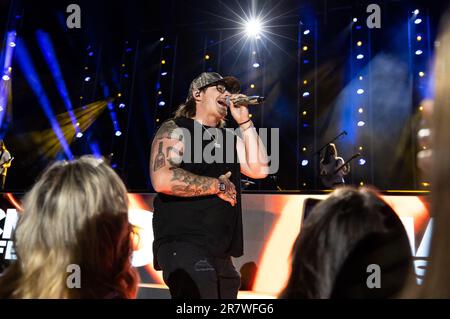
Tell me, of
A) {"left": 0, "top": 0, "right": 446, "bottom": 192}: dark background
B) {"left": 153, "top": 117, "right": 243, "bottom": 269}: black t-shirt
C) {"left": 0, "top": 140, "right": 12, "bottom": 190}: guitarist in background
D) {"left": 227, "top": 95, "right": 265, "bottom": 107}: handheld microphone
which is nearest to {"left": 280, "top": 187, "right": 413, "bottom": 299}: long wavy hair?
{"left": 153, "top": 117, "right": 243, "bottom": 269}: black t-shirt

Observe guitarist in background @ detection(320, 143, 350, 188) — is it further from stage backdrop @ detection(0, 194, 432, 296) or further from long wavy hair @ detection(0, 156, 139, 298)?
long wavy hair @ detection(0, 156, 139, 298)

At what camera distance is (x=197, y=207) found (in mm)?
2768

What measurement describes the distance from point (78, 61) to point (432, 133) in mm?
12950

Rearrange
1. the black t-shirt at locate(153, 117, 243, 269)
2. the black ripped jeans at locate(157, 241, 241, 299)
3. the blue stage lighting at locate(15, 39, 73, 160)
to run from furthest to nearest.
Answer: the blue stage lighting at locate(15, 39, 73, 160), the black t-shirt at locate(153, 117, 243, 269), the black ripped jeans at locate(157, 241, 241, 299)

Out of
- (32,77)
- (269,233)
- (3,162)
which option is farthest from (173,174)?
(32,77)

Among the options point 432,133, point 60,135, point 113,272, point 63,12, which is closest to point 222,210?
point 113,272

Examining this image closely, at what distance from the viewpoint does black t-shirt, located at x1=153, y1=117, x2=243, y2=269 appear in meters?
2.68

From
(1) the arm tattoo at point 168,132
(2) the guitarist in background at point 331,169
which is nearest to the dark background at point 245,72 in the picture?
(2) the guitarist in background at point 331,169

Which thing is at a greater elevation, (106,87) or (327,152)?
(106,87)

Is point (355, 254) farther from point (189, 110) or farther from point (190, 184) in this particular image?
point (189, 110)

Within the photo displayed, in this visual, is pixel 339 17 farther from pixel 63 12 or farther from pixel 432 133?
pixel 432 133

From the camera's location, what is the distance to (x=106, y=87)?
13.0m

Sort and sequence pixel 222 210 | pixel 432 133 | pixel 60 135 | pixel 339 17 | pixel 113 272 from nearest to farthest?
pixel 432 133 < pixel 113 272 < pixel 222 210 < pixel 339 17 < pixel 60 135
